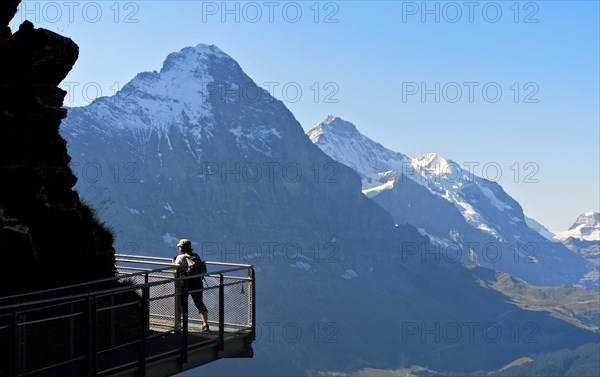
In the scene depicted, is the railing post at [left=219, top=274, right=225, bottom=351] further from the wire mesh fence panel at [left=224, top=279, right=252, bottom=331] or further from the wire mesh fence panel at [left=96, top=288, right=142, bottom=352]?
the wire mesh fence panel at [left=96, top=288, right=142, bottom=352]

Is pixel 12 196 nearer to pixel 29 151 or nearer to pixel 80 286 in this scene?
pixel 29 151

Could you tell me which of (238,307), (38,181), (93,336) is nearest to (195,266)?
(238,307)

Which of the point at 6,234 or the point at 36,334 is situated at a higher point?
the point at 6,234

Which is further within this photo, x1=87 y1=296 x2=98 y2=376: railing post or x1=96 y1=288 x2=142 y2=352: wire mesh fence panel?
x1=96 y1=288 x2=142 y2=352: wire mesh fence panel

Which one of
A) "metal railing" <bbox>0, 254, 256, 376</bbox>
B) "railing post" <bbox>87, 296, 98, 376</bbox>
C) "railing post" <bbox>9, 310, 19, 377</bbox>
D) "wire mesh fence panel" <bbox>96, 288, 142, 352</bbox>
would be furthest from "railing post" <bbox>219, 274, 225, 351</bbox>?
"railing post" <bbox>9, 310, 19, 377</bbox>

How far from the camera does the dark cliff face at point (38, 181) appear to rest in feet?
56.0

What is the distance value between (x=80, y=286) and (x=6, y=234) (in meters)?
2.46

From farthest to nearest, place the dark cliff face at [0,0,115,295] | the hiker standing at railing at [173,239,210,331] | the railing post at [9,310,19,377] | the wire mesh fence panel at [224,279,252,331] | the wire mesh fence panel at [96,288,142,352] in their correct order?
the wire mesh fence panel at [224,279,252,331] → the hiker standing at railing at [173,239,210,331] → the dark cliff face at [0,0,115,295] → the wire mesh fence panel at [96,288,142,352] → the railing post at [9,310,19,377]

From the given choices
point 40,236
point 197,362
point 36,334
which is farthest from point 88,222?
point 36,334

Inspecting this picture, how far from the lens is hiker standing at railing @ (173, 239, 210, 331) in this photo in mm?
18938

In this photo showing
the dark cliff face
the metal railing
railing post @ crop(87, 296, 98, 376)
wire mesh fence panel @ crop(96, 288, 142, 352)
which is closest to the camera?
the metal railing

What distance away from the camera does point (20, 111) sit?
18.1 meters

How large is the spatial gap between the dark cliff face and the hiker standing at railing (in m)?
1.60

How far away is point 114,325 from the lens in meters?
16.4
